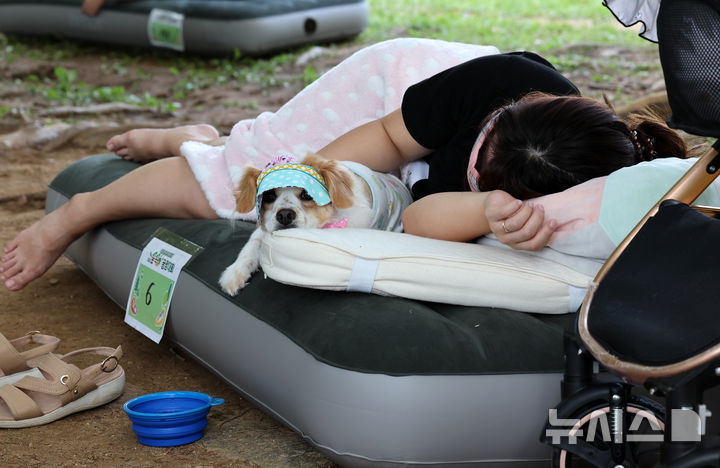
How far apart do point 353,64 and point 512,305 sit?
41.1 inches

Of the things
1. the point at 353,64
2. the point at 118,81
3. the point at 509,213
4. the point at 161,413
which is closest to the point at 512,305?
the point at 509,213

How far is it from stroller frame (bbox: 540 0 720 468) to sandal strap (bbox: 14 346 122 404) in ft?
3.51

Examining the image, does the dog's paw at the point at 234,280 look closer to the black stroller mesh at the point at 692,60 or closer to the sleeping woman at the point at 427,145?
the sleeping woman at the point at 427,145

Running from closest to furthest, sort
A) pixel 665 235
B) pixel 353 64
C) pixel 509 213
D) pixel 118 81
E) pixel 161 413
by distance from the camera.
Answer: pixel 665 235, pixel 509 213, pixel 161 413, pixel 353 64, pixel 118 81

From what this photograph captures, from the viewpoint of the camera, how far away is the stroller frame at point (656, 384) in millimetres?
1052

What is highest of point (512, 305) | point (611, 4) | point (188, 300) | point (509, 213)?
point (611, 4)

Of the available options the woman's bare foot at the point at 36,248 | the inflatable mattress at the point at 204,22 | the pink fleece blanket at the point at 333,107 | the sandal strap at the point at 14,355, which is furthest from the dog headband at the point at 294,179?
the inflatable mattress at the point at 204,22

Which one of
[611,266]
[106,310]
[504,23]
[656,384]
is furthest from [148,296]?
[504,23]

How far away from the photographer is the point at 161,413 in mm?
1658

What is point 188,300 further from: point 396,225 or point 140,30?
point 140,30

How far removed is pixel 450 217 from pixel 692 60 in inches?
25.7

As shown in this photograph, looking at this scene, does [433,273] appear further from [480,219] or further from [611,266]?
[611,266]

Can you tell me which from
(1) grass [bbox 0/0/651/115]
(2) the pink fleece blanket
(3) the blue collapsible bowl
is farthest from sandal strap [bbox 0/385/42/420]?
(1) grass [bbox 0/0/651/115]

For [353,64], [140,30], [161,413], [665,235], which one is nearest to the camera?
[665,235]
